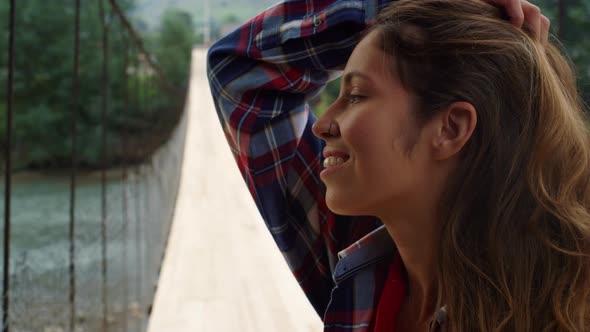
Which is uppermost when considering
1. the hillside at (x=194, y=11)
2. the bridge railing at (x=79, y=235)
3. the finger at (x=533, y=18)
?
the finger at (x=533, y=18)

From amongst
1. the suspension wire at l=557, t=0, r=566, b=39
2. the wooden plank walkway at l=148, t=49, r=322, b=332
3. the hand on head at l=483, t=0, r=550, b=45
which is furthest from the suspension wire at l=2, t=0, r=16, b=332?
the suspension wire at l=557, t=0, r=566, b=39

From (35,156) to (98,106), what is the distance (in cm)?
601

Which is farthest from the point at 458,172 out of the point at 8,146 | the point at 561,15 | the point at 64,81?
the point at 64,81

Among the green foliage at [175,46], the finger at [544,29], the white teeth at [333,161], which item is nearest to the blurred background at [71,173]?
the finger at [544,29]

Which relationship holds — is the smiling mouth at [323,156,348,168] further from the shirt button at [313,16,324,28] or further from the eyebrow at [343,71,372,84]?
the shirt button at [313,16,324,28]

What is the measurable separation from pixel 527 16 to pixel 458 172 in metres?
0.19

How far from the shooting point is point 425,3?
0.83m

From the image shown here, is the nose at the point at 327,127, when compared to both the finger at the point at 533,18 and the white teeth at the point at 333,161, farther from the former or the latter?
the finger at the point at 533,18

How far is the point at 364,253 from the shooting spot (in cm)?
93

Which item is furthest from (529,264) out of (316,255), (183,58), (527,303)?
(183,58)

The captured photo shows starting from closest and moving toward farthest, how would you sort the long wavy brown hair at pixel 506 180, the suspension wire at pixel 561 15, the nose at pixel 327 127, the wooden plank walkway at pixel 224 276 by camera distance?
the long wavy brown hair at pixel 506 180
the nose at pixel 327 127
the suspension wire at pixel 561 15
the wooden plank walkway at pixel 224 276

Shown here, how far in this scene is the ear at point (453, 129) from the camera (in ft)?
2.57

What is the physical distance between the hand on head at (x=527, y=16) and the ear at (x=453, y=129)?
0.38 feet

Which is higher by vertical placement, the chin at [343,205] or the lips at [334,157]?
the lips at [334,157]
